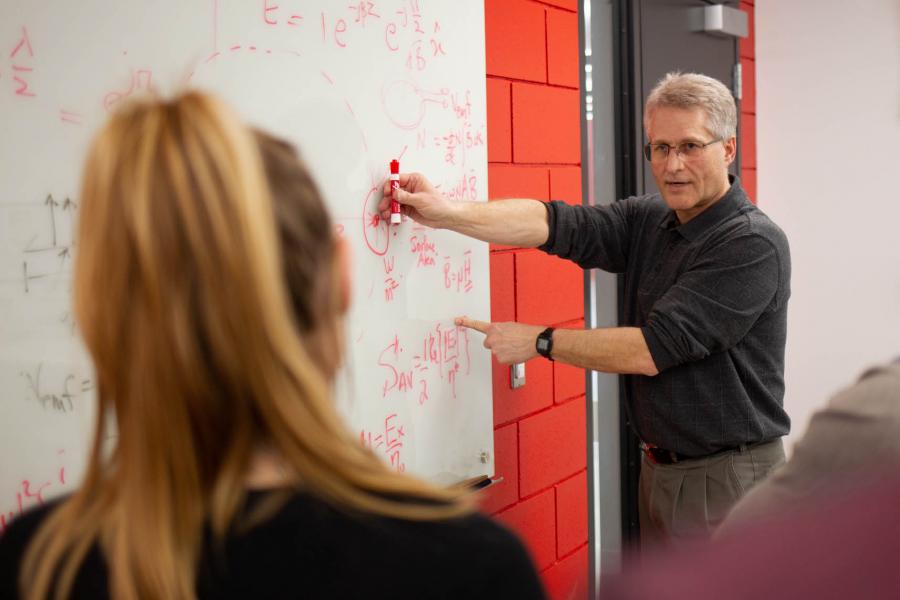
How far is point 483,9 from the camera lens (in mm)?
1977

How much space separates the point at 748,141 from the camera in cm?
355

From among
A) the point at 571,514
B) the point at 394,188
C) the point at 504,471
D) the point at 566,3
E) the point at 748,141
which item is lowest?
the point at 571,514

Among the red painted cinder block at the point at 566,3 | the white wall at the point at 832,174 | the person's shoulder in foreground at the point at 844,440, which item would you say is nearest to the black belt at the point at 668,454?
the red painted cinder block at the point at 566,3

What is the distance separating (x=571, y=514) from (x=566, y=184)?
888mm

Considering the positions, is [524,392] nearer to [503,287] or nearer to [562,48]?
[503,287]

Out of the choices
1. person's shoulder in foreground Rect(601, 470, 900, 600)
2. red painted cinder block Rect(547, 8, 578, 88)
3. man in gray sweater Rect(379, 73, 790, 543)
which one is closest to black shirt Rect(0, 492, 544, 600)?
person's shoulder in foreground Rect(601, 470, 900, 600)

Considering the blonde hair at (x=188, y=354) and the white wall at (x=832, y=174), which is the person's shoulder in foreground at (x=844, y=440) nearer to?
the blonde hair at (x=188, y=354)

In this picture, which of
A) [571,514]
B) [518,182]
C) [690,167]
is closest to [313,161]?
[518,182]

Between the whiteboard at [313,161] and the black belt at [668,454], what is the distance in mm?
379

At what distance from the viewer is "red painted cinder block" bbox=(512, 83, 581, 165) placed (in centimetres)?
220

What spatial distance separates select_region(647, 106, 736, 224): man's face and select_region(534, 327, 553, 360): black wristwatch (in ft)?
1.35

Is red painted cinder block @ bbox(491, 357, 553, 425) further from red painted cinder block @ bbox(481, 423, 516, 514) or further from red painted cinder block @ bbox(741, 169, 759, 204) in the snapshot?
red painted cinder block @ bbox(741, 169, 759, 204)

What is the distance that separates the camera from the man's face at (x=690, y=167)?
199 cm

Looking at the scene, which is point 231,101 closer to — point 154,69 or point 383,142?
point 154,69
